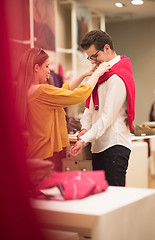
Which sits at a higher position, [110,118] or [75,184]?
[110,118]

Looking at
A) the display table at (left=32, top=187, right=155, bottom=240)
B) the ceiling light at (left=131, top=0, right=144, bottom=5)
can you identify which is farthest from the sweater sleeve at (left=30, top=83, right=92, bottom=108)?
the ceiling light at (left=131, top=0, right=144, bottom=5)

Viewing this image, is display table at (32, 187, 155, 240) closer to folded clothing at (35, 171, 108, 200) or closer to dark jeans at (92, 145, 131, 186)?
folded clothing at (35, 171, 108, 200)

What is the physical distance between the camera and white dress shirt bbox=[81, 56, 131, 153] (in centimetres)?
164

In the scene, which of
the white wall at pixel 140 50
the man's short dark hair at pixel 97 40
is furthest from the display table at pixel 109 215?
the white wall at pixel 140 50

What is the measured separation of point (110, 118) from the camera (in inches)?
64.7

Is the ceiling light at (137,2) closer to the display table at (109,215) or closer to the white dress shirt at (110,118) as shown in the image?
the white dress shirt at (110,118)

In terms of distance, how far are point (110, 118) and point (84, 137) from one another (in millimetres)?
139

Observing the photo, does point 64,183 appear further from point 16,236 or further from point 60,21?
point 60,21

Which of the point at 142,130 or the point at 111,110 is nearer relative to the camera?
the point at 111,110

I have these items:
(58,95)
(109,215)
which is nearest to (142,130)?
(58,95)

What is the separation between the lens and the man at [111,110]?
5.38ft

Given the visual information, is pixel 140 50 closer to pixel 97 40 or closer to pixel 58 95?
pixel 97 40

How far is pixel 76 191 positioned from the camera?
4.07 ft

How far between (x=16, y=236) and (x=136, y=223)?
75 centimetres
